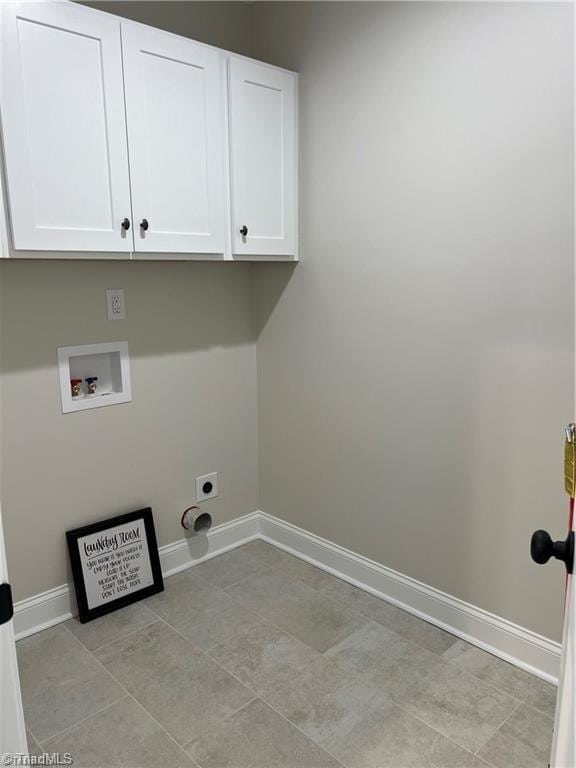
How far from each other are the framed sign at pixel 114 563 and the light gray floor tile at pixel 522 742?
4.88 ft

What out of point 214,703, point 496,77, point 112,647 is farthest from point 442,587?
point 496,77

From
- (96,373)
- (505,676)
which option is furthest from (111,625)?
(505,676)

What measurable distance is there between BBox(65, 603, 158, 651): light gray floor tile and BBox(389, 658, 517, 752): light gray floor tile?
1.05 meters

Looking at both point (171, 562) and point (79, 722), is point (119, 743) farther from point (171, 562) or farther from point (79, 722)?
point (171, 562)

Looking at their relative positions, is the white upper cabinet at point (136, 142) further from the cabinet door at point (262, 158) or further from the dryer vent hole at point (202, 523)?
the dryer vent hole at point (202, 523)

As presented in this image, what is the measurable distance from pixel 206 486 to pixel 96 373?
814 mm

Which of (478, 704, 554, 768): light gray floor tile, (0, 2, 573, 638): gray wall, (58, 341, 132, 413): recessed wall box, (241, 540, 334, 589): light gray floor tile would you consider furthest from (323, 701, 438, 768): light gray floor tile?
(58, 341, 132, 413): recessed wall box

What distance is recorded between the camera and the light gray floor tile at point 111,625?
227 cm

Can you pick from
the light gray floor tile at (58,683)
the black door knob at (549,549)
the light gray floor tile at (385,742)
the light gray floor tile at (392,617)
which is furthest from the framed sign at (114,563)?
the black door knob at (549,549)

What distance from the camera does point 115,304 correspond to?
2.41m

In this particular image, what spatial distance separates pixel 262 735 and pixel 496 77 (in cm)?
224

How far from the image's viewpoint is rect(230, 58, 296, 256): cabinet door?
2326 mm

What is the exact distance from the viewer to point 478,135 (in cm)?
197

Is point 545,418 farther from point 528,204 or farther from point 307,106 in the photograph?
point 307,106
